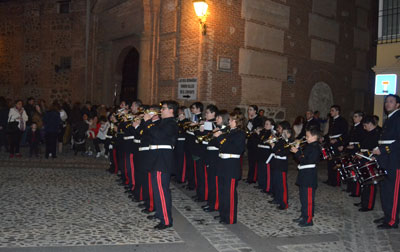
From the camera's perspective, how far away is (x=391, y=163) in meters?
6.91

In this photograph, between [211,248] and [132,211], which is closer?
[211,248]

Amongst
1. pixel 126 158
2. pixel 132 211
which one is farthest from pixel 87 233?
pixel 126 158

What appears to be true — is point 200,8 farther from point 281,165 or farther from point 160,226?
point 160,226

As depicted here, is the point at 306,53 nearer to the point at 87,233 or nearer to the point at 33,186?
the point at 33,186

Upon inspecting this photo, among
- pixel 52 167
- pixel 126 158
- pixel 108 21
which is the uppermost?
pixel 108 21

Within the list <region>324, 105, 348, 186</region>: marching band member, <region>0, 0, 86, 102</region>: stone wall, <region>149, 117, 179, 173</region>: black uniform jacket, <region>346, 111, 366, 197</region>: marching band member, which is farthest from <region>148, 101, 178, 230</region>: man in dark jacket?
<region>0, 0, 86, 102</region>: stone wall

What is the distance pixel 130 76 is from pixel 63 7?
6590 mm

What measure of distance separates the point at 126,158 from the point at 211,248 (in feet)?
13.4

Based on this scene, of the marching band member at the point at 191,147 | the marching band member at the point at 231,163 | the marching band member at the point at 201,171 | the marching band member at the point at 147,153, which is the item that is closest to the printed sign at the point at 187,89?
the marching band member at the point at 191,147

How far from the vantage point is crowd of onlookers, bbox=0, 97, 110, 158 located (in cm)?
1348

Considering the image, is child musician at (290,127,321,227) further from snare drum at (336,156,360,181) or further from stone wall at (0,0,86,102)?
stone wall at (0,0,86,102)

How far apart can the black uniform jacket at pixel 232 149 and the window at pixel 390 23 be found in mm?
10366

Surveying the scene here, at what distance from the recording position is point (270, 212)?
25.3 ft

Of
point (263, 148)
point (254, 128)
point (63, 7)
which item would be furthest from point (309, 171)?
point (63, 7)
